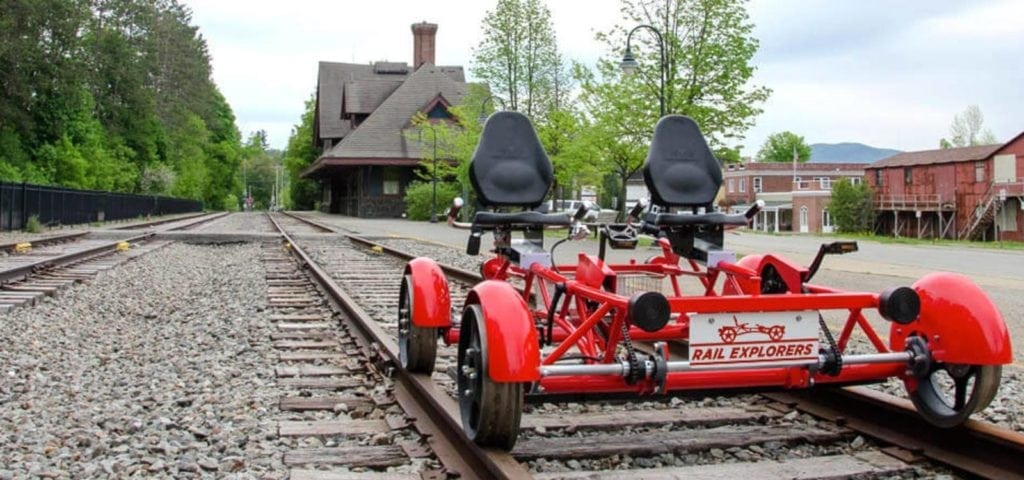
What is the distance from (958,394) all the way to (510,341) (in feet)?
6.36

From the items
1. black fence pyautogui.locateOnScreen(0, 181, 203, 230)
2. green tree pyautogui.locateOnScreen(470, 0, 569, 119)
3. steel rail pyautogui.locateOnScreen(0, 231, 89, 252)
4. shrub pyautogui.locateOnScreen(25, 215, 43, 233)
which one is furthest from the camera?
green tree pyautogui.locateOnScreen(470, 0, 569, 119)

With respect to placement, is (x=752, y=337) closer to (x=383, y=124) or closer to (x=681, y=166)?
(x=681, y=166)

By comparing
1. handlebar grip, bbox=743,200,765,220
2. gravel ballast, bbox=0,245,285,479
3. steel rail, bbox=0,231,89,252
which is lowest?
gravel ballast, bbox=0,245,285,479

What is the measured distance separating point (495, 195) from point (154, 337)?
3.67 meters

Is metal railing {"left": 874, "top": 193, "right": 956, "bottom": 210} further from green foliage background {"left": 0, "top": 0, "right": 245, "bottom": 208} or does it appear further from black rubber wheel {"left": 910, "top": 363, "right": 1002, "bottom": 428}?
black rubber wheel {"left": 910, "top": 363, "right": 1002, "bottom": 428}

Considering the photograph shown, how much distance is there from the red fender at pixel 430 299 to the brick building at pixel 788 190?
76.5 m

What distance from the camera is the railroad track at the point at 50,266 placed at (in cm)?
999

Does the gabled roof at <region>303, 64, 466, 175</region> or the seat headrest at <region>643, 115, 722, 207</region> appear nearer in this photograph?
the seat headrest at <region>643, 115, 722, 207</region>

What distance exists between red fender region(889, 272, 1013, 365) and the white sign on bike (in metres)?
0.58

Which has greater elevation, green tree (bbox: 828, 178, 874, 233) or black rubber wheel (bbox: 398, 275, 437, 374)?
green tree (bbox: 828, 178, 874, 233)

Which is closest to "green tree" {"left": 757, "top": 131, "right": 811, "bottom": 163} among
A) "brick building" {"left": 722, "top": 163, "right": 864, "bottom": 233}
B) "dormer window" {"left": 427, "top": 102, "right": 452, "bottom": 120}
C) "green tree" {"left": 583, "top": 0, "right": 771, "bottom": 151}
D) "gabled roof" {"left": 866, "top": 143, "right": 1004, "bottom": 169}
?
"brick building" {"left": 722, "top": 163, "right": 864, "bottom": 233}

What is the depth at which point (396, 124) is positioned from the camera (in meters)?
56.9

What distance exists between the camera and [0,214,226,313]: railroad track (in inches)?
393

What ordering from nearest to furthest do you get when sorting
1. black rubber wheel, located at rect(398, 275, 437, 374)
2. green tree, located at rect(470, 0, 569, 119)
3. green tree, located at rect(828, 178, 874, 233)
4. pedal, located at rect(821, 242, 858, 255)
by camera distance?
1. pedal, located at rect(821, 242, 858, 255)
2. black rubber wheel, located at rect(398, 275, 437, 374)
3. green tree, located at rect(470, 0, 569, 119)
4. green tree, located at rect(828, 178, 874, 233)
